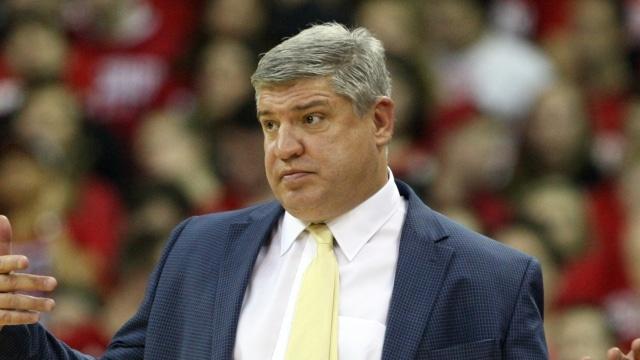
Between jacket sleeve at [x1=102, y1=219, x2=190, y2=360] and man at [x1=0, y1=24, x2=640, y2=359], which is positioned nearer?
man at [x1=0, y1=24, x2=640, y2=359]

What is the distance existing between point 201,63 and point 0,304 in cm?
408

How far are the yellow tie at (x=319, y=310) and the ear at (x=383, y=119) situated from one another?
27 cm

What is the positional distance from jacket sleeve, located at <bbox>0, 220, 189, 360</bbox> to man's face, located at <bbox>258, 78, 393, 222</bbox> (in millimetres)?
422

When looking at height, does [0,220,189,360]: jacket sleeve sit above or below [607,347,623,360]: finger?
above

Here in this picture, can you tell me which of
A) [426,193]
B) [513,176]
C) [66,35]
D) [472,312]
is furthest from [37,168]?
[472,312]

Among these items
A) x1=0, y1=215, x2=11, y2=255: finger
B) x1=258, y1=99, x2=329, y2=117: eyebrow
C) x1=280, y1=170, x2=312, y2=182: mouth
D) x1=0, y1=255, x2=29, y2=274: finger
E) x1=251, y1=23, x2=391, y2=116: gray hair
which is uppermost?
x1=251, y1=23, x2=391, y2=116: gray hair

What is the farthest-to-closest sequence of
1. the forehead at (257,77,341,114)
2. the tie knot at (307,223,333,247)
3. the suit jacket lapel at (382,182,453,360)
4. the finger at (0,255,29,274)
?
the tie knot at (307,223,333,247) → the forehead at (257,77,341,114) → the suit jacket lapel at (382,182,453,360) → the finger at (0,255,29,274)

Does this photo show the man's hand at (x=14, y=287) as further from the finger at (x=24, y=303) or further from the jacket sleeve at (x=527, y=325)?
the jacket sleeve at (x=527, y=325)

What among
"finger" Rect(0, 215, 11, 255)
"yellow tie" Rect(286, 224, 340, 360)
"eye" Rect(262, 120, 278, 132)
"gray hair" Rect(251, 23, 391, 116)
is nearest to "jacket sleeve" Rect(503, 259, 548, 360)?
"yellow tie" Rect(286, 224, 340, 360)

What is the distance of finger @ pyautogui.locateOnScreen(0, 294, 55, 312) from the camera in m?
3.26

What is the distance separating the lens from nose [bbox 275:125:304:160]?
3.44 m

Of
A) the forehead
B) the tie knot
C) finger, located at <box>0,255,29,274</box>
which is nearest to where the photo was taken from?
finger, located at <box>0,255,29,274</box>

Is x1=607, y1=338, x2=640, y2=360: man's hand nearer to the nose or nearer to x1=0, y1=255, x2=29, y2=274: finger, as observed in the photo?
the nose

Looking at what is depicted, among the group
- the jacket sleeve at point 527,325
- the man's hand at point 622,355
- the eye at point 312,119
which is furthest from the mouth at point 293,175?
the man's hand at point 622,355
